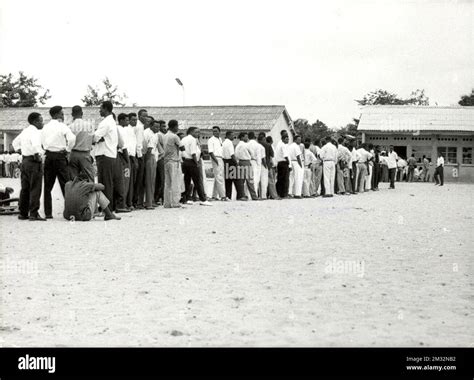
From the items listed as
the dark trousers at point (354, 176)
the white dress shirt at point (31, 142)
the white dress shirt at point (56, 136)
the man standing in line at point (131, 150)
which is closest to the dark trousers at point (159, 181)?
the man standing in line at point (131, 150)

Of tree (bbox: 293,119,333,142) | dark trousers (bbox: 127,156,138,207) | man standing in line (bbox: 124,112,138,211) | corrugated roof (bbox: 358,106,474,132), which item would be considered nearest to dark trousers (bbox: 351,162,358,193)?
man standing in line (bbox: 124,112,138,211)

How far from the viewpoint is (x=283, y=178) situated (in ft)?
63.2

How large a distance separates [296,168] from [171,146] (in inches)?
226

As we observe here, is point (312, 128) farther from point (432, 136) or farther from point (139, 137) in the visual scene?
point (139, 137)

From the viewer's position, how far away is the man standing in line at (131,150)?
13398 mm

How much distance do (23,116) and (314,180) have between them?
2823 cm

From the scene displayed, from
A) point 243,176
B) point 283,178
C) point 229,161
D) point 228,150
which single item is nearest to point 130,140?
point 228,150

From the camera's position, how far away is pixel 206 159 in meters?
38.8

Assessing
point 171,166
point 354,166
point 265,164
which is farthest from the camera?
point 354,166

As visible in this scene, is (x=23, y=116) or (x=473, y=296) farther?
(x=23, y=116)

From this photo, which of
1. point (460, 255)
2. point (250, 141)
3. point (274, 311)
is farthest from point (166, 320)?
point (250, 141)
